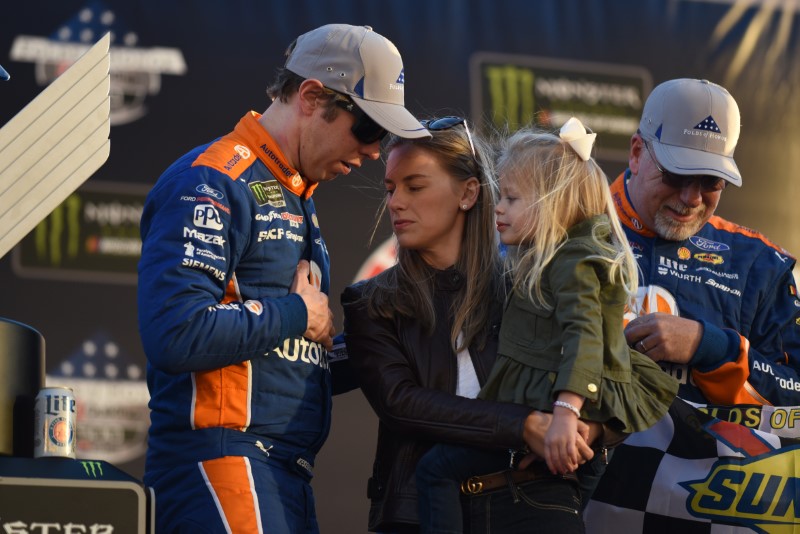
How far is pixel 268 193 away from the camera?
2652 millimetres

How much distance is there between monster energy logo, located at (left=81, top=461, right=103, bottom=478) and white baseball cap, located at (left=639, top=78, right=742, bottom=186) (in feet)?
5.76

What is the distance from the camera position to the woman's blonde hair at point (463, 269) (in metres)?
2.75

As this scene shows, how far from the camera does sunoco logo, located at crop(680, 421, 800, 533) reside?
2914 mm

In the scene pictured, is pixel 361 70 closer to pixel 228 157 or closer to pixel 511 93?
pixel 228 157

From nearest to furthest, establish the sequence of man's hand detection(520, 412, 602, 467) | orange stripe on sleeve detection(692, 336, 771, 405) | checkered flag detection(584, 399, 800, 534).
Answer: man's hand detection(520, 412, 602, 467), checkered flag detection(584, 399, 800, 534), orange stripe on sleeve detection(692, 336, 771, 405)

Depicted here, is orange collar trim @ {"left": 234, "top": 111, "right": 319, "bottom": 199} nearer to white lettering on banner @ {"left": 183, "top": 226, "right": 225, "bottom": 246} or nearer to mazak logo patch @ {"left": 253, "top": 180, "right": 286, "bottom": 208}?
mazak logo patch @ {"left": 253, "top": 180, "right": 286, "bottom": 208}

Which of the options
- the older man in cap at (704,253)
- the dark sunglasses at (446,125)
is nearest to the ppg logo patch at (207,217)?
the dark sunglasses at (446,125)

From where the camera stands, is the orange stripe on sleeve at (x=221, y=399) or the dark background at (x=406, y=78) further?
the dark background at (x=406, y=78)

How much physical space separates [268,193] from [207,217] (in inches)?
7.9

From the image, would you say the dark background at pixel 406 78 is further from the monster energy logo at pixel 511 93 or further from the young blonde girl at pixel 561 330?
the young blonde girl at pixel 561 330

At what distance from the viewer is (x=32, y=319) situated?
4188 millimetres

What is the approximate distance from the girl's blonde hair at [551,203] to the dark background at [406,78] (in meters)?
1.50

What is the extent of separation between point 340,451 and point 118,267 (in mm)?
932

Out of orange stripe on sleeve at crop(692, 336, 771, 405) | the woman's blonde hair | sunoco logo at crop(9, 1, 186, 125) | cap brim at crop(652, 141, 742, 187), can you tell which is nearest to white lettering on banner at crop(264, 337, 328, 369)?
the woman's blonde hair
